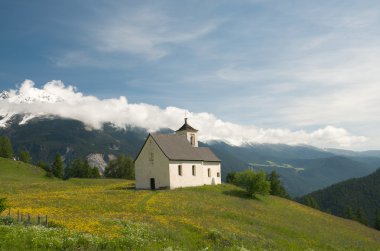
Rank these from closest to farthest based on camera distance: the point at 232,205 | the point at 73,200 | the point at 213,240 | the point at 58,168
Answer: the point at 213,240 → the point at 73,200 → the point at 232,205 → the point at 58,168

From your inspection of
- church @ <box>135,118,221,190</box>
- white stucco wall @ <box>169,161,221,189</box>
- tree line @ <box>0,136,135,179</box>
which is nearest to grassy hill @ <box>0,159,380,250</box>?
white stucco wall @ <box>169,161,221,189</box>

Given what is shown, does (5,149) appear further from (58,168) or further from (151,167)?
(151,167)

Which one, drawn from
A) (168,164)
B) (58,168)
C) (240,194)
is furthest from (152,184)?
(58,168)

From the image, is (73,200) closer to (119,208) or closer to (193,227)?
(119,208)

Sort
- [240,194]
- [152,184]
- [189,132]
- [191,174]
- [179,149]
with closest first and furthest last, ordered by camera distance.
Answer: [152,184], [240,194], [191,174], [179,149], [189,132]

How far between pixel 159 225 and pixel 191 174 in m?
41.3

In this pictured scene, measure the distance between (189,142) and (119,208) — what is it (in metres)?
40.3

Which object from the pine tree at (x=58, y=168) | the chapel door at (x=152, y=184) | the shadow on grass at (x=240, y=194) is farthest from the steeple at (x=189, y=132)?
the pine tree at (x=58, y=168)

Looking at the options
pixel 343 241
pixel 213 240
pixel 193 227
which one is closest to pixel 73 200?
pixel 193 227

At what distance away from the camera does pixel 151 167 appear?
6975 centimetres

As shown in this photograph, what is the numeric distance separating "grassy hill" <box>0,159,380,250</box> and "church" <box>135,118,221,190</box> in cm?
408

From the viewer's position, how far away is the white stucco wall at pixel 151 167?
68.0m

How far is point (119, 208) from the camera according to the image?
4244 centimetres

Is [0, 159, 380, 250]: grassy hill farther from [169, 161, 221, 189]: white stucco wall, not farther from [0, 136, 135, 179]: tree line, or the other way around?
[0, 136, 135, 179]: tree line
